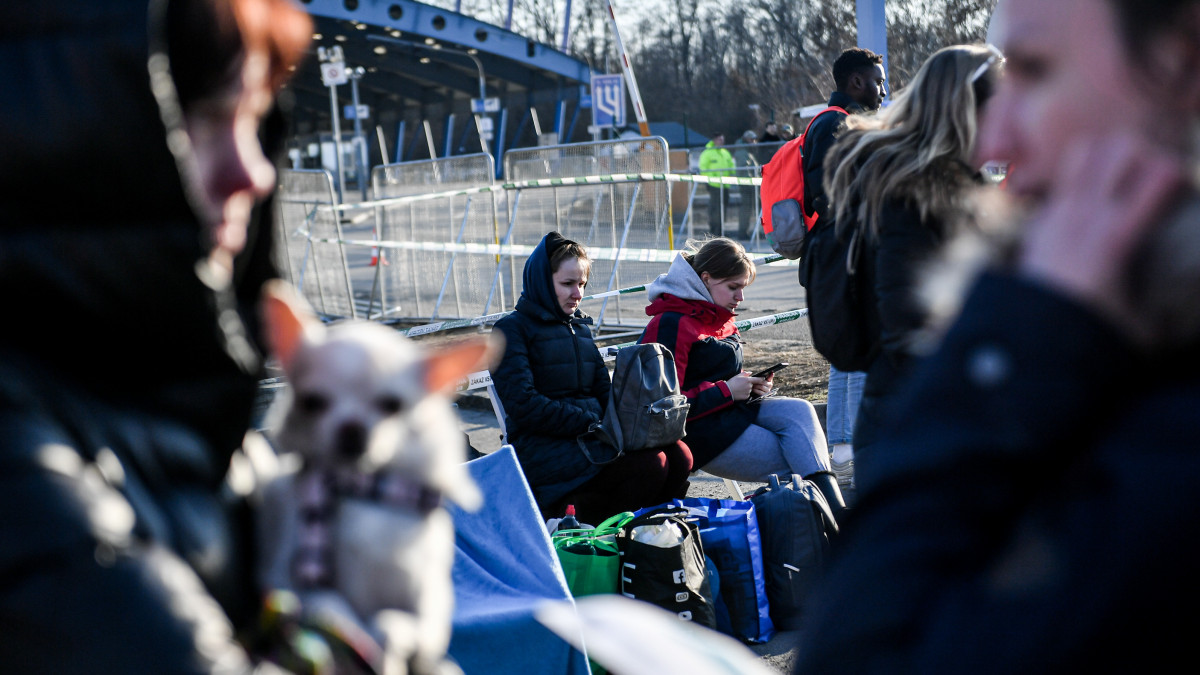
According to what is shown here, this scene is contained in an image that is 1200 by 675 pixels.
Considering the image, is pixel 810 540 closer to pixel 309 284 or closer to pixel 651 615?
pixel 651 615

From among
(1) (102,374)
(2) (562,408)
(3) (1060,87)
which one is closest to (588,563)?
(2) (562,408)

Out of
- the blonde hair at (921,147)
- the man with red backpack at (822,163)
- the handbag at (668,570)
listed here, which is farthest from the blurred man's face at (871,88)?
the handbag at (668,570)

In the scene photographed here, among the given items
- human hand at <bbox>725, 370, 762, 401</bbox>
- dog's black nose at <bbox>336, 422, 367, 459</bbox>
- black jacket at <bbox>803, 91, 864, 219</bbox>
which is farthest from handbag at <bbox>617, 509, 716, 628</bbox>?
dog's black nose at <bbox>336, 422, 367, 459</bbox>

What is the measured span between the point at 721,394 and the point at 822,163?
1.32 meters

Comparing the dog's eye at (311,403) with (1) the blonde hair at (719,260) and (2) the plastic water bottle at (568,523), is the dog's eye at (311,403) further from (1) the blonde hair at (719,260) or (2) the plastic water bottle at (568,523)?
(1) the blonde hair at (719,260)

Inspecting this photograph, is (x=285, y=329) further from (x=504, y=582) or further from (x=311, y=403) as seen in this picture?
(x=504, y=582)

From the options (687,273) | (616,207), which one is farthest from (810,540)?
(616,207)

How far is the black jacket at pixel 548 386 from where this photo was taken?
4.82 metres

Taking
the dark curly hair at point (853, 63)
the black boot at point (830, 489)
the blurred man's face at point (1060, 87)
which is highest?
the dark curly hair at point (853, 63)

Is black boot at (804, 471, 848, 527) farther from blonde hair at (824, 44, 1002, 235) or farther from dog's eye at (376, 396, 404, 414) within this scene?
dog's eye at (376, 396, 404, 414)

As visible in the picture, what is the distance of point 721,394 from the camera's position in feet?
16.9

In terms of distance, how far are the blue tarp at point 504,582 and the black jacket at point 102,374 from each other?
2.19 metres

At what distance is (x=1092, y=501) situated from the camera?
2.33 feet

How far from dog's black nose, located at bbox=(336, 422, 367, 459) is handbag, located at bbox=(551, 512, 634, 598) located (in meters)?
3.17
